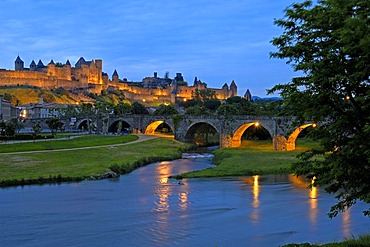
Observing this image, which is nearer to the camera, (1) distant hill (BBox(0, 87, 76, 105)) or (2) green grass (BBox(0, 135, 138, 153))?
(2) green grass (BBox(0, 135, 138, 153))

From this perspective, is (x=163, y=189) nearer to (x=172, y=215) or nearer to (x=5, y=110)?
(x=172, y=215)

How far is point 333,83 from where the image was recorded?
10.2 meters

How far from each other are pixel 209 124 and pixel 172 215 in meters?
48.1

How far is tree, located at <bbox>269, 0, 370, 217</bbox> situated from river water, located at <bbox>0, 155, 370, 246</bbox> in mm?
7369

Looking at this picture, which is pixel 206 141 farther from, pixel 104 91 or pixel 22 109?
pixel 104 91

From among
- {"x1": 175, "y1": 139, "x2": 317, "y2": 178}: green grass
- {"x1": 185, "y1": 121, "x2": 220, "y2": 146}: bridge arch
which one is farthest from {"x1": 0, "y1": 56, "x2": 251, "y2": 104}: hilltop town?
{"x1": 175, "y1": 139, "x2": 317, "y2": 178}: green grass

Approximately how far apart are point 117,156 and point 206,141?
34092 mm

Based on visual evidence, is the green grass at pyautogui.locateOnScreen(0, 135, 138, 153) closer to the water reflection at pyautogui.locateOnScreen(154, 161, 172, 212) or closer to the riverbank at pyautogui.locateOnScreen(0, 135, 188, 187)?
the riverbank at pyautogui.locateOnScreen(0, 135, 188, 187)

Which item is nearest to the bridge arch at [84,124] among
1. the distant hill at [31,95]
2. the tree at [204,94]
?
the distant hill at [31,95]

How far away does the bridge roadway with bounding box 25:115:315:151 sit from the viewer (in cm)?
5603

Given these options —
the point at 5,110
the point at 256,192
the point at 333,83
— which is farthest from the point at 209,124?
the point at 333,83

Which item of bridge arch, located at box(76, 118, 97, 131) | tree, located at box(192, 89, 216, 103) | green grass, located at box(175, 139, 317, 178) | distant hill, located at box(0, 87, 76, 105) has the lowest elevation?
green grass, located at box(175, 139, 317, 178)

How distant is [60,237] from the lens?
18.4 meters

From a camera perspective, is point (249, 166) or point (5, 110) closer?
point (249, 166)
